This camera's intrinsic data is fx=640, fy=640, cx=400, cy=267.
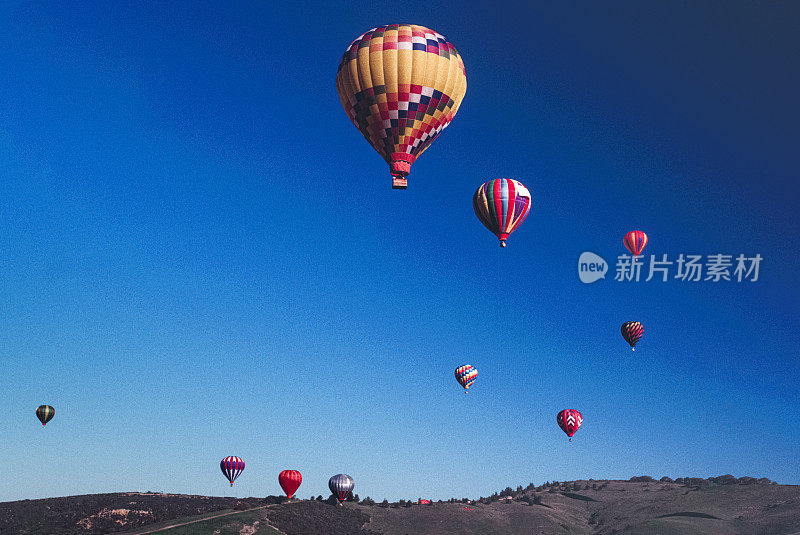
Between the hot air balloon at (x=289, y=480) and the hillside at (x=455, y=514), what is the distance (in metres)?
2.33

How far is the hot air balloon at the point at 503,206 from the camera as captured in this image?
52312 millimetres

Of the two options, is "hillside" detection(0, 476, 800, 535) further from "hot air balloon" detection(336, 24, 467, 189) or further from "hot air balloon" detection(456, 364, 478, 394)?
"hot air balloon" detection(336, 24, 467, 189)

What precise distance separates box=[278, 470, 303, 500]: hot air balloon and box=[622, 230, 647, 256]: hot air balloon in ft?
173

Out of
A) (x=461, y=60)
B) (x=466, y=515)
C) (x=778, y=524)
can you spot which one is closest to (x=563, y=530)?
(x=466, y=515)

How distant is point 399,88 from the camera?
1737 inches

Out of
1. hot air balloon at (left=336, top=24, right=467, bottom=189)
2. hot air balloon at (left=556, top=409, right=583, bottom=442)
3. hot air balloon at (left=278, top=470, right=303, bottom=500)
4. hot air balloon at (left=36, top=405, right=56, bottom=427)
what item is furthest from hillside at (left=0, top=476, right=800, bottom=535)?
hot air balloon at (left=336, top=24, right=467, bottom=189)

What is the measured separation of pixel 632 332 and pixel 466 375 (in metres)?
25.7

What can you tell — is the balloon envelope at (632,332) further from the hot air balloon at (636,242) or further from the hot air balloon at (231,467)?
the hot air balloon at (231,467)

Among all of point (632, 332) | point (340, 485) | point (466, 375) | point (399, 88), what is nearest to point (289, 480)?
point (340, 485)

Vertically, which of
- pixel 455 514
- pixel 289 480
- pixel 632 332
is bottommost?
pixel 455 514

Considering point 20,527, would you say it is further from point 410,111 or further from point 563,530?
point 563,530

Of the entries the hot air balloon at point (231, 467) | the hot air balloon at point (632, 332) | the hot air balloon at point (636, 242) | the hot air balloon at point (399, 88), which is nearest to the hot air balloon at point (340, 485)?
the hot air balloon at point (231, 467)

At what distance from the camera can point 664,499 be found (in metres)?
122

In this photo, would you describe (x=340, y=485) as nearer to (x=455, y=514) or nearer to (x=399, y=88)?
(x=455, y=514)
